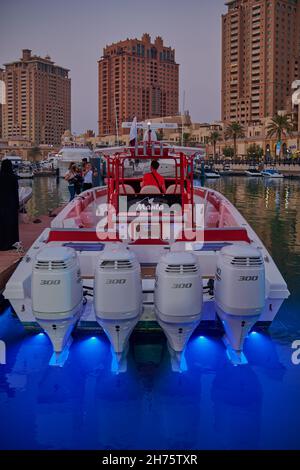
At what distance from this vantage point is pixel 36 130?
7160 inches

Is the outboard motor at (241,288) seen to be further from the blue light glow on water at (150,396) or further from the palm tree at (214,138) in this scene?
the palm tree at (214,138)

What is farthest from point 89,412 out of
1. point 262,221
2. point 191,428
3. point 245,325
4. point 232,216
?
point 262,221

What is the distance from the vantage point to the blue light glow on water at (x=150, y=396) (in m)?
4.15

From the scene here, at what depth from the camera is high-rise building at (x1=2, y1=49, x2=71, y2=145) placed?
180m

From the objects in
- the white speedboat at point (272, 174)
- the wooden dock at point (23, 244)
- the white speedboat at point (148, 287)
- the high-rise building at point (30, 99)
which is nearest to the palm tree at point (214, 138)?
the white speedboat at point (272, 174)

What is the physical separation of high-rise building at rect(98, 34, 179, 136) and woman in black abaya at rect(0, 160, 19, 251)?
137 m

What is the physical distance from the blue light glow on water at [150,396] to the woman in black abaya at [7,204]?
7.81 ft

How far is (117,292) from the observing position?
4.59 m

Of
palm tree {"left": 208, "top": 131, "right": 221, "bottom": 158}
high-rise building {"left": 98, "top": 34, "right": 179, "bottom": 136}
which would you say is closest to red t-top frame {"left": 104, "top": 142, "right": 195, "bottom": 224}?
palm tree {"left": 208, "top": 131, "right": 221, "bottom": 158}

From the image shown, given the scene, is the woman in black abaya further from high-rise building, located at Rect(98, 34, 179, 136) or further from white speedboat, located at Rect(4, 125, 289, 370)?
high-rise building, located at Rect(98, 34, 179, 136)

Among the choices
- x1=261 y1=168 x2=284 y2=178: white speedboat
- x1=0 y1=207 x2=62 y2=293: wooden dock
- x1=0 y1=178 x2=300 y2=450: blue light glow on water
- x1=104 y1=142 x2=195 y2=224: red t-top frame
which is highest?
x1=261 y1=168 x2=284 y2=178: white speedboat
